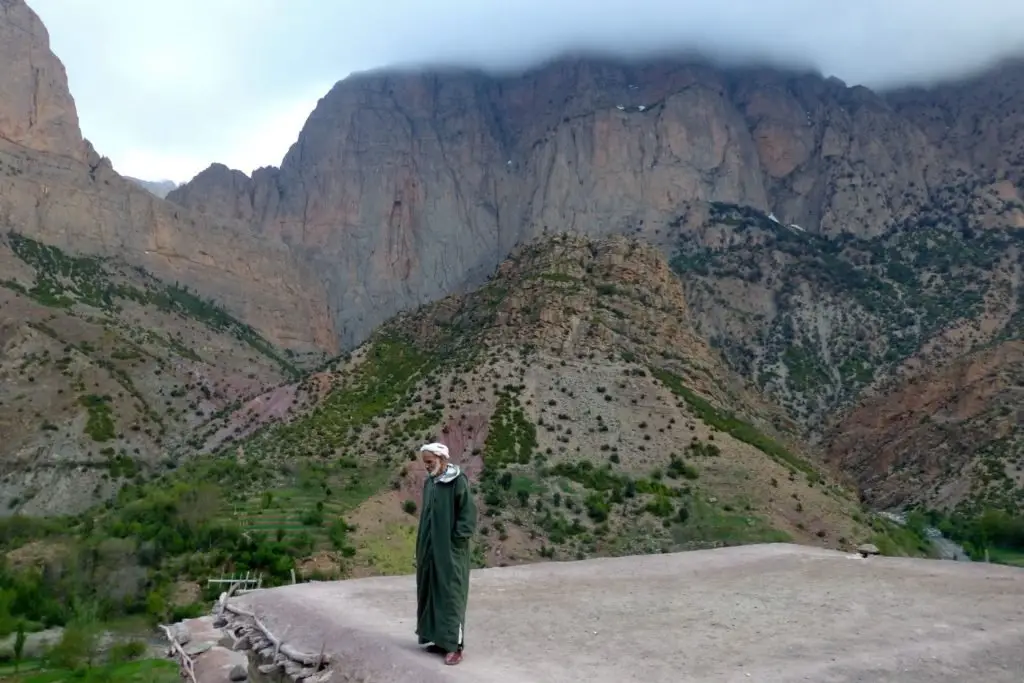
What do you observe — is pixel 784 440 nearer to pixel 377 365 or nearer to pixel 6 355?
pixel 377 365

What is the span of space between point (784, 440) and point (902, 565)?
34.4 m

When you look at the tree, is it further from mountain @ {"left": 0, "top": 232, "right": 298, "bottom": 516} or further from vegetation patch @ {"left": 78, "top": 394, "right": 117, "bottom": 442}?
vegetation patch @ {"left": 78, "top": 394, "right": 117, "bottom": 442}

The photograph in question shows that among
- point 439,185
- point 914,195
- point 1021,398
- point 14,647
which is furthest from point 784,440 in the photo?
point 439,185

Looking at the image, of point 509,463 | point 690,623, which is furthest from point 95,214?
point 690,623

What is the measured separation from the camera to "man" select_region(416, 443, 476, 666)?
8.55 metres

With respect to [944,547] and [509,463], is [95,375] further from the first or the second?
[944,547]

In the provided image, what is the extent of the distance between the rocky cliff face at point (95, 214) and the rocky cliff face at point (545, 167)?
11.9 m

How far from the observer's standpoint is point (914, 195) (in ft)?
327

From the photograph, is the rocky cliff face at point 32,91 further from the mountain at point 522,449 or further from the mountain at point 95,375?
the mountain at point 522,449

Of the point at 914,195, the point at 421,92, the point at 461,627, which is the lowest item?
the point at 461,627

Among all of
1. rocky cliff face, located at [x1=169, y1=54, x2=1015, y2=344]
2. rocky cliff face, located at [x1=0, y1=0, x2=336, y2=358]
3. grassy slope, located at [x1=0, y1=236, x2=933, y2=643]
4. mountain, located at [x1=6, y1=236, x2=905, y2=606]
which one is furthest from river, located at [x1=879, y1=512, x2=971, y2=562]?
rocky cliff face, located at [x1=0, y1=0, x2=336, y2=358]

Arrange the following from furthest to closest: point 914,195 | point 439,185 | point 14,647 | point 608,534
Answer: point 439,185 < point 914,195 < point 608,534 < point 14,647

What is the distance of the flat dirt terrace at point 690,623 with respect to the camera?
26.7ft

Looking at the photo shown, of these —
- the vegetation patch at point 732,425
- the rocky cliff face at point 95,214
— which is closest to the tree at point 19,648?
the vegetation patch at point 732,425
